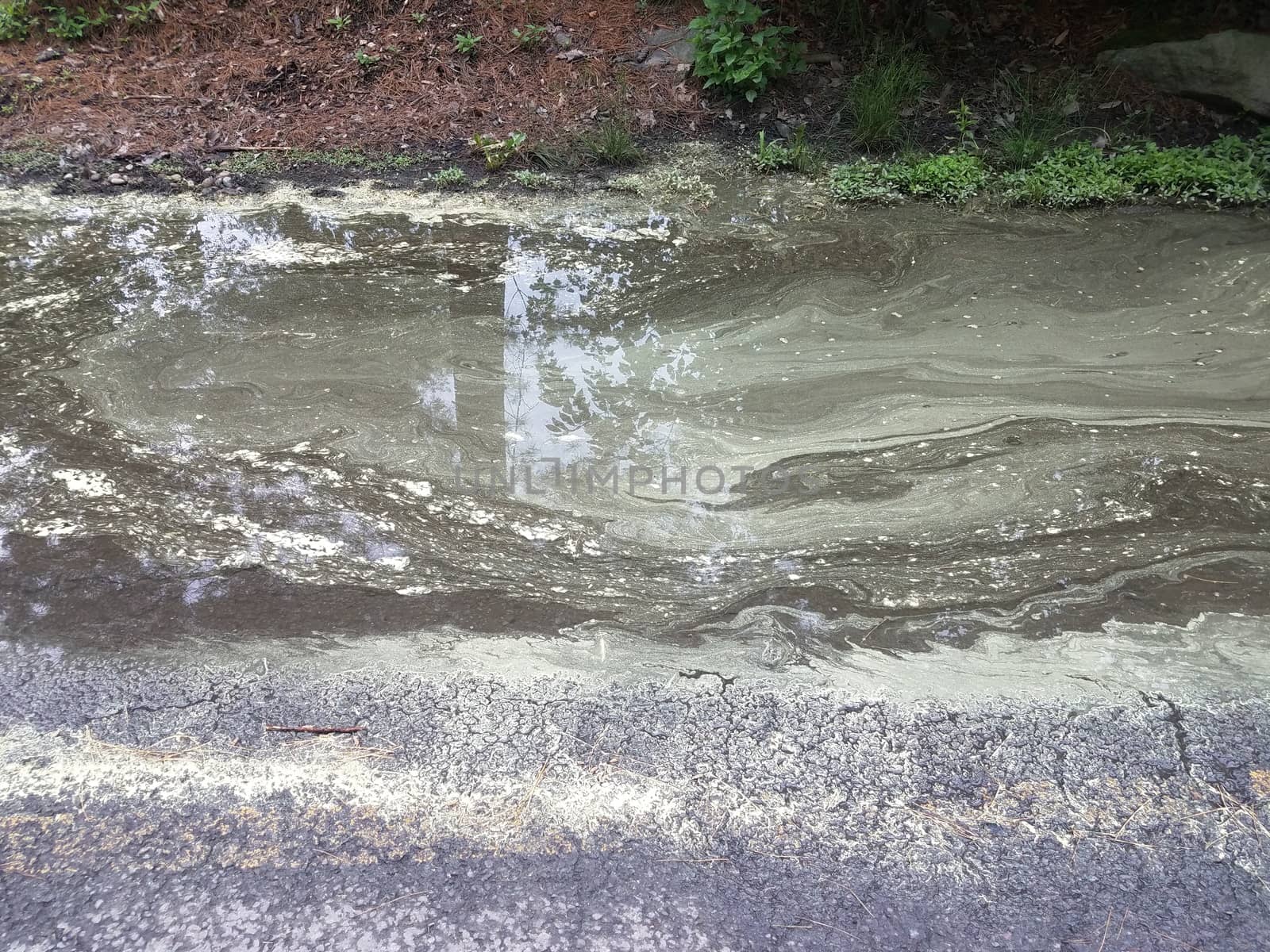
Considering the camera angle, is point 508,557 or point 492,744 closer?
point 492,744

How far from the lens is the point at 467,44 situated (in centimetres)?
478

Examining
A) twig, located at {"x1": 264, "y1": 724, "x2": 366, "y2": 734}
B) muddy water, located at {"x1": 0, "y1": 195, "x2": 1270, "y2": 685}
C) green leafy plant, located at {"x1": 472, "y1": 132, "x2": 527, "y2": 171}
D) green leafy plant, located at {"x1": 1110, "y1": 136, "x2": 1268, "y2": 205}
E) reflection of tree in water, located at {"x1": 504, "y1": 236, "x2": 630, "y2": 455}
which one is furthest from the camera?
green leafy plant, located at {"x1": 472, "y1": 132, "x2": 527, "y2": 171}

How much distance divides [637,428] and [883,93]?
9.35 feet

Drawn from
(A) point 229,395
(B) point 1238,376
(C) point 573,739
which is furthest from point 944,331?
(A) point 229,395

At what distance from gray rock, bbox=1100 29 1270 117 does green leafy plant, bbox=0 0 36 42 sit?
625cm

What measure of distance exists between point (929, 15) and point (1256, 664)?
14.1 ft

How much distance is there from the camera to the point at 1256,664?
1.80m

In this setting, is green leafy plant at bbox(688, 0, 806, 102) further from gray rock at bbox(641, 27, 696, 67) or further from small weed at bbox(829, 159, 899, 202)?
small weed at bbox(829, 159, 899, 202)

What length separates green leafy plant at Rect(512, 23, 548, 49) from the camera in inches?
189

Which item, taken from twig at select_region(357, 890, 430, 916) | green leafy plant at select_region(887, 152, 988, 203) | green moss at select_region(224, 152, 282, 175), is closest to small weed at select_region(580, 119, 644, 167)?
green leafy plant at select_region(887, 152, 988, 203)

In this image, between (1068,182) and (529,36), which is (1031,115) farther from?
(529,36)

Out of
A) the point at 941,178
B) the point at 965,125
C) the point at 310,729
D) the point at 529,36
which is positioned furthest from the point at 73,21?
the point at 310,729

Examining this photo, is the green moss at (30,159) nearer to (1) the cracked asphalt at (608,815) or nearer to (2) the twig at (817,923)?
(1) the cracked asphalt at (608,815)

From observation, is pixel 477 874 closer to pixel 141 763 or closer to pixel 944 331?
pixel 141 763
